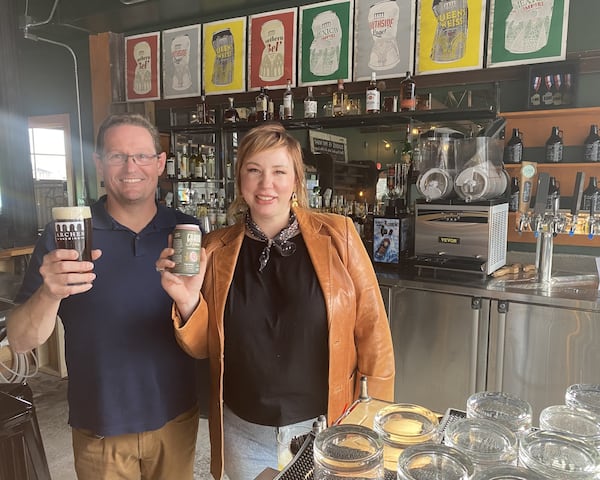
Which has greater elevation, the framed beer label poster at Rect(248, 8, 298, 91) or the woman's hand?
the framed beer label poster at Rect(248, 8, 298, 91)

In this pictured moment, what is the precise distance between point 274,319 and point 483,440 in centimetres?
78

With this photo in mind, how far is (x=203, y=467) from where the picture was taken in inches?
108

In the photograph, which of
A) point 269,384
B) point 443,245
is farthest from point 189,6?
point 269,384

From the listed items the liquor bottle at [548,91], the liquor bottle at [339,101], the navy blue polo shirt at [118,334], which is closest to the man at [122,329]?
the navy blue polo shirt at [118,334]

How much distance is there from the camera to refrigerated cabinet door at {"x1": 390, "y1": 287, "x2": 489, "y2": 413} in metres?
2.75

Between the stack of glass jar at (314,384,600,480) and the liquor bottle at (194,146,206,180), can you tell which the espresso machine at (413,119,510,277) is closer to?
the stack of glass jar at (314,384,600,480)

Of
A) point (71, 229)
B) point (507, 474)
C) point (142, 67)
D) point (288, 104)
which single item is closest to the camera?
point (507, 474)

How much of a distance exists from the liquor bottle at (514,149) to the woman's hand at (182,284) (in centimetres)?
286

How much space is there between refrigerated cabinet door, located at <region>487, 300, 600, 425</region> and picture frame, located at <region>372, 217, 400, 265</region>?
2.61 ft

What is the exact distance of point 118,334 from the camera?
1.42 m

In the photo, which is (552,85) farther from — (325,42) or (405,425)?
(405,425)

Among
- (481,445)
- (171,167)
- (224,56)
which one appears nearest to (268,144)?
(481,445)

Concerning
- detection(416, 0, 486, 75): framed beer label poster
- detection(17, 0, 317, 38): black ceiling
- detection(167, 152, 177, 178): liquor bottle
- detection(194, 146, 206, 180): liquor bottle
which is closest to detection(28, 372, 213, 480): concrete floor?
detection(167, 152, 177, 178): liquor bottle

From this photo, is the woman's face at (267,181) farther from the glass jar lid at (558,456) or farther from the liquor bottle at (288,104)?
the liquor bottle at (288,104)
